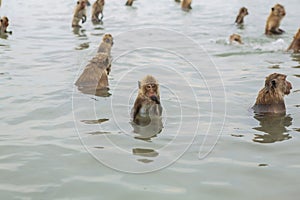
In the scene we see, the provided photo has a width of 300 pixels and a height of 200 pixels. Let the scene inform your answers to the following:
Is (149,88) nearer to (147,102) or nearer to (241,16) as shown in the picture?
(147,102)

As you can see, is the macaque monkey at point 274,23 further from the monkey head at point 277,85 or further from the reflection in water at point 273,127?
the reflection in water at point 273,127

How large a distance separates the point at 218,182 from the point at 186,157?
0.75 metres

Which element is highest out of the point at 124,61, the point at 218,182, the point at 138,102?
the point at 124,61

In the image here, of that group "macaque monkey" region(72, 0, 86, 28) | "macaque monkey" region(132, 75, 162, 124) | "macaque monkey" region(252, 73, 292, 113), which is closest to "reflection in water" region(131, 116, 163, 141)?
"macaque monkey" region(132, 75, 162, 124)

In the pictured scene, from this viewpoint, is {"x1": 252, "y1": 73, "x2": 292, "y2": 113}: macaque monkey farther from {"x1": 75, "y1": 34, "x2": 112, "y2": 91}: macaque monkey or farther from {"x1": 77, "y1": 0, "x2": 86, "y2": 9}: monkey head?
{"x1": 77, "y1": 0, "x2": 86, "y2": 9}: monkey head

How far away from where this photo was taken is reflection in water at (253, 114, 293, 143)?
6183 mm

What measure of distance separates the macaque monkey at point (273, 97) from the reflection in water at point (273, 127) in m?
0.14

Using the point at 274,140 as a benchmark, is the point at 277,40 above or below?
above

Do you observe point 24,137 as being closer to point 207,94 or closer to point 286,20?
point 207,94

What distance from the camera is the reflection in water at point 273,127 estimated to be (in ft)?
20.3

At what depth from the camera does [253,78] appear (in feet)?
30.0

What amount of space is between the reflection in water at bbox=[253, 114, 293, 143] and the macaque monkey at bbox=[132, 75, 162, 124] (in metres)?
1.39

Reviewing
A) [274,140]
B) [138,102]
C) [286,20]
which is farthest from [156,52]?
[286,20]

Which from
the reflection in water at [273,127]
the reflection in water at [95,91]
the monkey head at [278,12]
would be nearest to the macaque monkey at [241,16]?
the monkey head at [278,12]
